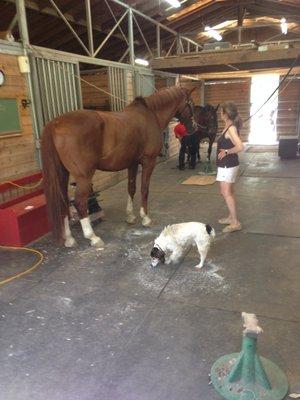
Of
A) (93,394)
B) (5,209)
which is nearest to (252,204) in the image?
(5,209)

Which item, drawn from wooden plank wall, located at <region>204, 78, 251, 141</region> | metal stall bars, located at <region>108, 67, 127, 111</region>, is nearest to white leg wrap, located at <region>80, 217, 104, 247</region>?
metal stall bars, located at <region>108, 67, 127, 111</region>

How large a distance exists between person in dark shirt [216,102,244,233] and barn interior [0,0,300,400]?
1.86 ft

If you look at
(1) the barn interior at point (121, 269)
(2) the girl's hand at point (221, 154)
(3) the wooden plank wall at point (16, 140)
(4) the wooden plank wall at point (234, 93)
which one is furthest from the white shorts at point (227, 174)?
(4) the wooden plank wall at point (234, 93)

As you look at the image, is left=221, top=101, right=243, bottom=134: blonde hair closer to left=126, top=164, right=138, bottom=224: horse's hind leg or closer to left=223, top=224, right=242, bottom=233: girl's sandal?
left=223, top=224, right=242, bottom=233: girl's sandal

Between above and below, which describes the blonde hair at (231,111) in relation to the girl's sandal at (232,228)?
above

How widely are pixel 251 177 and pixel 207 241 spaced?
4377 mm

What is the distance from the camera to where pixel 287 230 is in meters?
4.06

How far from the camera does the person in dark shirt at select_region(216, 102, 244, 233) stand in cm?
368

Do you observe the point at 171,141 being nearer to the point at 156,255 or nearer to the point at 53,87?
the point at 53,87

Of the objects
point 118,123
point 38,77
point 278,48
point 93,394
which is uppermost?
point 278,48

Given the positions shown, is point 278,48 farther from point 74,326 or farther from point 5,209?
point 74,326

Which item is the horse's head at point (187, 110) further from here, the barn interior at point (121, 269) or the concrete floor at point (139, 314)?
the concrete floor at point (139, 314)

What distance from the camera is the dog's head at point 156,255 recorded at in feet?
10.3

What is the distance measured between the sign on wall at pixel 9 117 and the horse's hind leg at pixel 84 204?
130 centimetres
